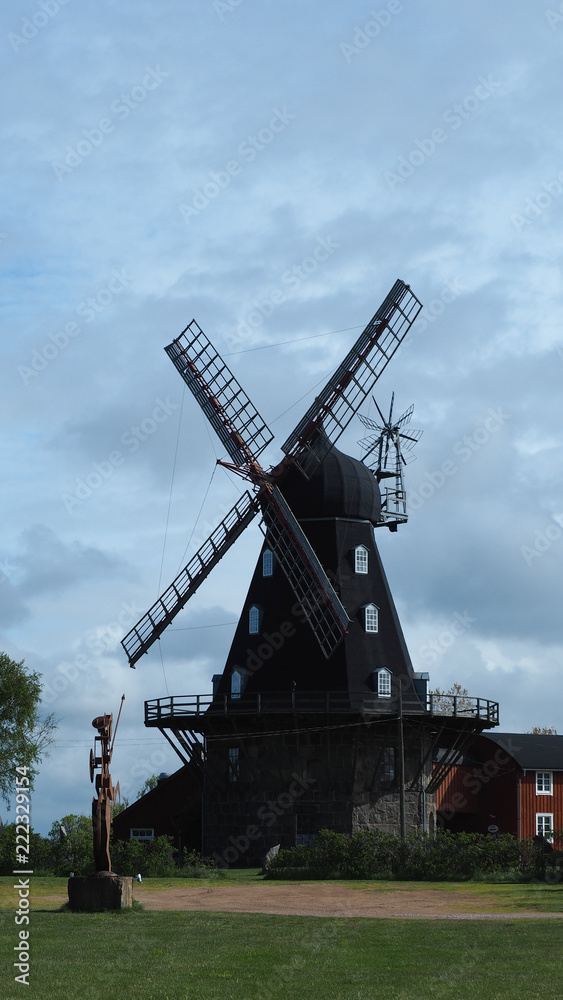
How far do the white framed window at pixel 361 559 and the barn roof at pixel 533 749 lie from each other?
479 inches

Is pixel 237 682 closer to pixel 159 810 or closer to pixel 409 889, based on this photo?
pixel 159 810

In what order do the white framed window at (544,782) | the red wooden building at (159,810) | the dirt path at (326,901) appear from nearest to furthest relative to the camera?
the dirt path at (326,901), the red wooden building at (159,810), the white framed window at (544,782)

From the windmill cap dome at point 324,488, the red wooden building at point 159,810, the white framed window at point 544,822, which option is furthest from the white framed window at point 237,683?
the white framed window at point 544,822

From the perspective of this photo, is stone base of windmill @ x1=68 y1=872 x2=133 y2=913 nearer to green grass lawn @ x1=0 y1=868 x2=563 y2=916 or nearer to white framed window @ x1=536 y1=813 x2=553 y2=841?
green grass lawn @ x1=0 y1=868 x2=563 y2=916

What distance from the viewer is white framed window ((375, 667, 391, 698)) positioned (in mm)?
39031

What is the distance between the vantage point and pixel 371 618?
132 ft

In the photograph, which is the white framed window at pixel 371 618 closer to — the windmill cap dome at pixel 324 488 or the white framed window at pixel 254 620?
the windmill cap dome at pixel 324 488

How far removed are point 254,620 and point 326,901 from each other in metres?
16.9

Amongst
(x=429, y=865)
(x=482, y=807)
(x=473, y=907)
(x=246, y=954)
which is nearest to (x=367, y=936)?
(x=246, y=954)

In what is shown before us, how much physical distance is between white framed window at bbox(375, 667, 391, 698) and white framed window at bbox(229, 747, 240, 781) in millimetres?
5501

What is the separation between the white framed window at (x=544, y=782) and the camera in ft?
155

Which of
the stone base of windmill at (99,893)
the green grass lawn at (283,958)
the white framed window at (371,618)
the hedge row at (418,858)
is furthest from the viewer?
the white framed window at (371,618)

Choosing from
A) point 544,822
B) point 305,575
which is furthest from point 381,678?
point 544,822

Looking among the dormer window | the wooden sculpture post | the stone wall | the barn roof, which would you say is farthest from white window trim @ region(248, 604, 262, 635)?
the wooden sculpture post
